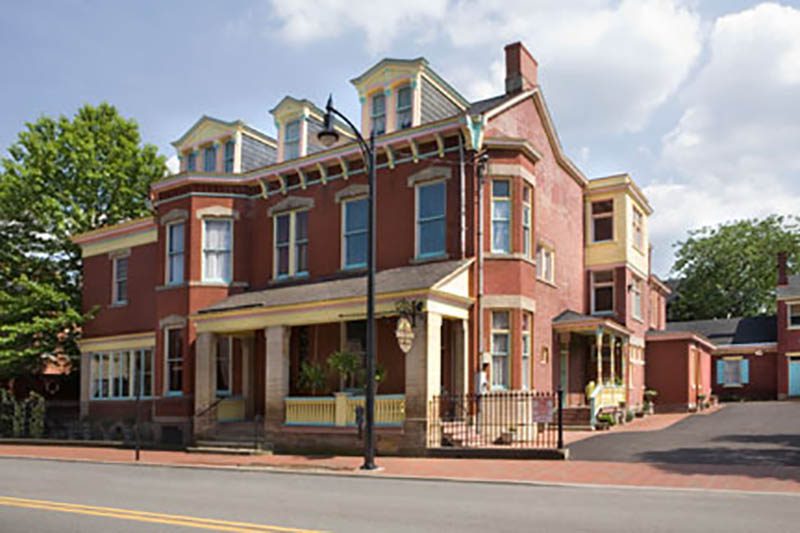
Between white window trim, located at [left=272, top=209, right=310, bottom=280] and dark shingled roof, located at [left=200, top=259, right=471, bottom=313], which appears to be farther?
white window trim, located at [left=272, top=209, right=310, bottom=280]

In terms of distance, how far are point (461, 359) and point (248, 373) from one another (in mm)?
8096

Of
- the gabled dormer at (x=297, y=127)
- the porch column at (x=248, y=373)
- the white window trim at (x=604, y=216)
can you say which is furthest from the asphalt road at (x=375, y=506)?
the white window trim at (x=604, y=216)

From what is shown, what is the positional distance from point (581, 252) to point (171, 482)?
1937cm

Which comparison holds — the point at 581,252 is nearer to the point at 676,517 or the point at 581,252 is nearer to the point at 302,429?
the point at 302,429

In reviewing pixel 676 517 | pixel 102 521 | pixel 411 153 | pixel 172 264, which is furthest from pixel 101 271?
pixel 676 517

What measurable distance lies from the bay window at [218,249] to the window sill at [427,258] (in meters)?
7.10

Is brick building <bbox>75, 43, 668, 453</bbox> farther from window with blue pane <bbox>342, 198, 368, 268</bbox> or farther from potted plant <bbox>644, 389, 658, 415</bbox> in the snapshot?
potted plant <bbox>644, 389, 658, 415</bbox>

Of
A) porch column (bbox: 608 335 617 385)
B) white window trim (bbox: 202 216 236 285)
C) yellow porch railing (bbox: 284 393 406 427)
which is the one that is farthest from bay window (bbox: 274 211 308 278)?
porch column (bbox: 608 335 617 385)

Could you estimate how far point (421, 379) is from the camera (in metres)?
19.3

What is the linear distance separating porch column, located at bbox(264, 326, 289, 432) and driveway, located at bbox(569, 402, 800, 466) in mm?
7909

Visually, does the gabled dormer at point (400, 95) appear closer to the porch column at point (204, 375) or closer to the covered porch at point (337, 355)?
the covered porch at point (337, 355)

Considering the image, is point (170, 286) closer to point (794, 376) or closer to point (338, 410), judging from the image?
point (338, 410)

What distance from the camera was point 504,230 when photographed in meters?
22.5

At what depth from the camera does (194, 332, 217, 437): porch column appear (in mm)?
24516
